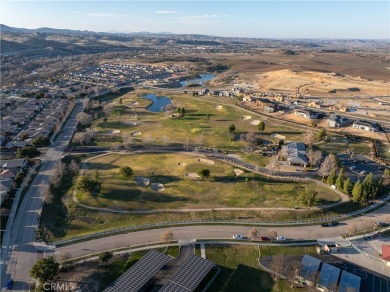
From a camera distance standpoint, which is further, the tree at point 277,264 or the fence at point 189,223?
the fence at point 189,223

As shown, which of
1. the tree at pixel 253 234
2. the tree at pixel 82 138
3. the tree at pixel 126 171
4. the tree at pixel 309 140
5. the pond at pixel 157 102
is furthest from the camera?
the pond at pixel 157 102

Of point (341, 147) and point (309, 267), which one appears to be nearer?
point (309, 267)

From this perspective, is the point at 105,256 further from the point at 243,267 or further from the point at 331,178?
the point at 331,178

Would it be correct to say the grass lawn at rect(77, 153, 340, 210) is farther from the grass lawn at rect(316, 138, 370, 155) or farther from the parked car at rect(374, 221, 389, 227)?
the grass lawn at rect(316, 138, 370, 155)

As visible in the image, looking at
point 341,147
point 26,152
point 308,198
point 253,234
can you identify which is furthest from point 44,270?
point 341,147

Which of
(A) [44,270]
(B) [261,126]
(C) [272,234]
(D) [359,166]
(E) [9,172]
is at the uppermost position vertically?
(B) [261,126]

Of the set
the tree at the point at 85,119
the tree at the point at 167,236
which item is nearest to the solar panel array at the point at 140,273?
the tree at the point at 167,236

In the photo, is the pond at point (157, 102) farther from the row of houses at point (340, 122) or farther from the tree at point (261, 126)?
the row of houses at point (340, 122)
